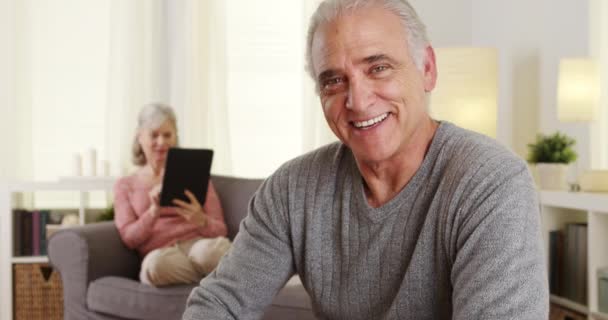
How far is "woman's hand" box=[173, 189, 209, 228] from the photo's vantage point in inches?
123

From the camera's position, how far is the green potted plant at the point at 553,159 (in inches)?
128

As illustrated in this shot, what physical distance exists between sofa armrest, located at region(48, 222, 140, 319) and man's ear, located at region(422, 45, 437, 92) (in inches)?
82.4

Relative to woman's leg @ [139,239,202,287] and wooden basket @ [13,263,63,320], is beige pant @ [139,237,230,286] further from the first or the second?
wooden basket @ [13,263,63,320]

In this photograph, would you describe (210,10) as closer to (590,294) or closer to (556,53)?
(556,53)

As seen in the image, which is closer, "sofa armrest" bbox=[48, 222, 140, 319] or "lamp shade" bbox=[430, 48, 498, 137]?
"sofa armrest" bbox=[48, 222, 140, 319]

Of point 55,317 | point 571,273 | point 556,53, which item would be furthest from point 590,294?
point 55,317

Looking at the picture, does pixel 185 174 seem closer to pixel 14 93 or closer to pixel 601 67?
pixel 14 93

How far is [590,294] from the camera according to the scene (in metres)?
2.85

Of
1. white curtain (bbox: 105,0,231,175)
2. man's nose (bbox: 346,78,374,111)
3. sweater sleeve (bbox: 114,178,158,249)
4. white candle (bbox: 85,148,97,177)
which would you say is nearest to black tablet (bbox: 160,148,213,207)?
sweater sleeve (bbox: 114,178,158,249)

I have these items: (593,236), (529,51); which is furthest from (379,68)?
(529,51)

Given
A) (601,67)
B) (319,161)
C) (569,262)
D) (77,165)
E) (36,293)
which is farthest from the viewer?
(77,165)

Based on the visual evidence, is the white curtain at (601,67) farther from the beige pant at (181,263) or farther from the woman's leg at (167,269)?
the woman's leg at (167,269)

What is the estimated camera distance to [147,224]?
125 inches

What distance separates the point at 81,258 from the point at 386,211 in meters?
2.07
